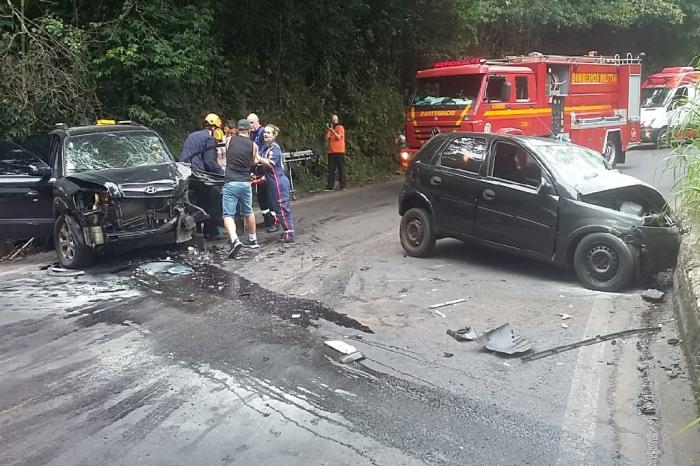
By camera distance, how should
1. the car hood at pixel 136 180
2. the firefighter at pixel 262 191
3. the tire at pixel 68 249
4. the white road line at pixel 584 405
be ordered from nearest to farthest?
the white road line at pixel 584 405 < the car hood at pixel 136 180 < the tire at pixel 68 249 < the firefighter at pixel 262 191

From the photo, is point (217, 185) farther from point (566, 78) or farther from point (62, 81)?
point (566, 78)

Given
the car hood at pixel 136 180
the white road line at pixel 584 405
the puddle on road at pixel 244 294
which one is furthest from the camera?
the car hood at pixel 136 180

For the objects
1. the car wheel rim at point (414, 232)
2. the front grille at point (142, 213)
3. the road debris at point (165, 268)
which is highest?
the front grille at point (142, 213)

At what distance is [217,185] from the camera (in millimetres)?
9711

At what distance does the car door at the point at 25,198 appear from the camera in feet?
28.8

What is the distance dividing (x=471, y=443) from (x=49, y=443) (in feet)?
8.15

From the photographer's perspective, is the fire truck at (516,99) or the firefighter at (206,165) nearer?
the firefighter at (206,165)

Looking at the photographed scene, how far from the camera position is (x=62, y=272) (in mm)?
8289

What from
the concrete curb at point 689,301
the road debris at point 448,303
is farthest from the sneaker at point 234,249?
the concrete curb at point 689,301

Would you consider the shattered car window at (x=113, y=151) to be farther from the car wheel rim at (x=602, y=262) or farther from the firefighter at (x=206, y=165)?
the car wheel rim at (x=602, y=262)

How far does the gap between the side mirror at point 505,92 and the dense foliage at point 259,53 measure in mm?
5485

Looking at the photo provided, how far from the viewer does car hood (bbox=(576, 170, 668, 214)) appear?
7207 mm

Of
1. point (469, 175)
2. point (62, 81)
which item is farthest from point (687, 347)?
point (62, 81)

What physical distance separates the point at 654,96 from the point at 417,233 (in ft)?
60.1
